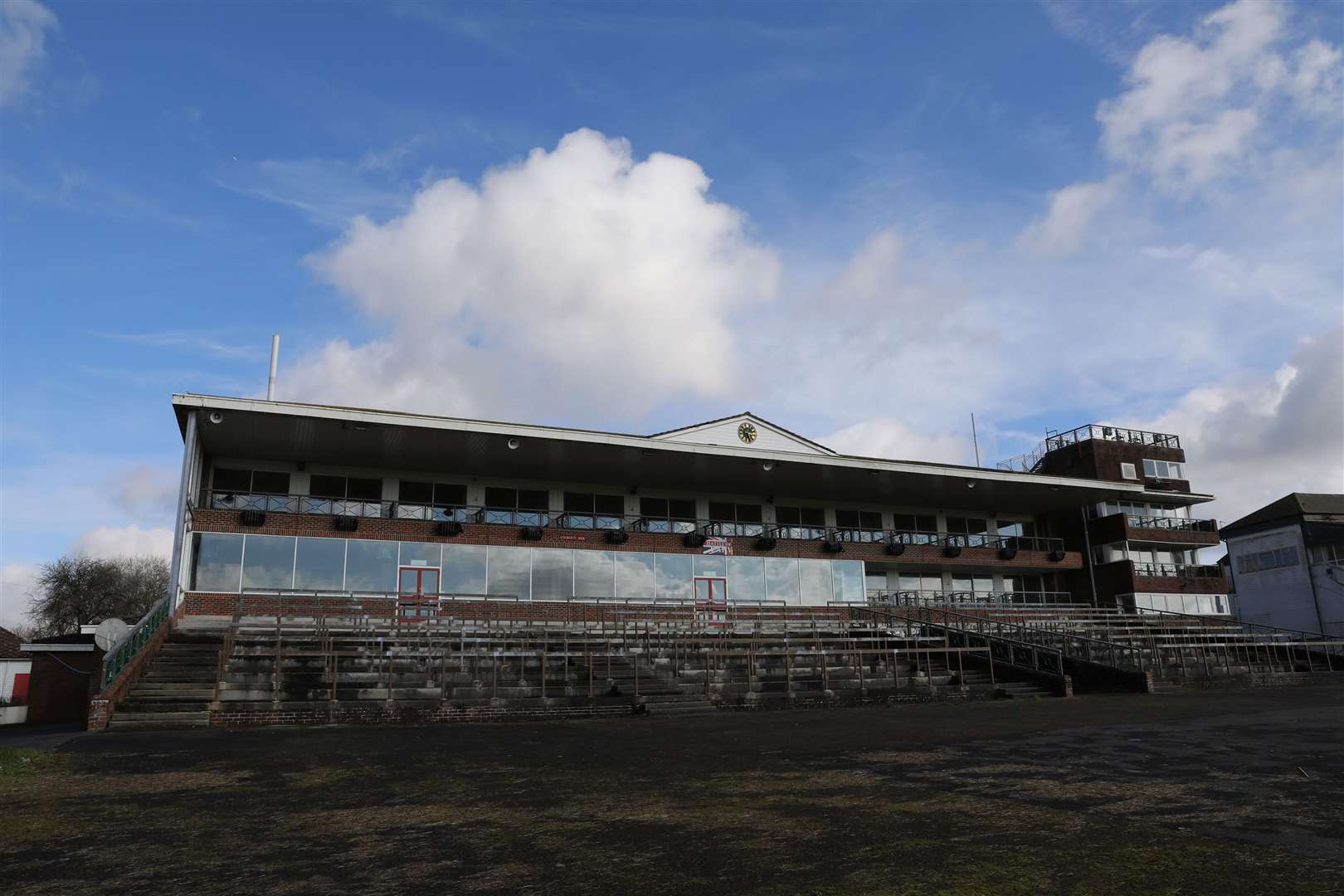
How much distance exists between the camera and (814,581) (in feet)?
109

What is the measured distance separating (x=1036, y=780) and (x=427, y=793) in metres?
5.39

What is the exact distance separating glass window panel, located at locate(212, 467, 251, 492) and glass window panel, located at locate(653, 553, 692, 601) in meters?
13.6

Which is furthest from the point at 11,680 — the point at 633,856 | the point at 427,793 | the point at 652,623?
the point at 633,856

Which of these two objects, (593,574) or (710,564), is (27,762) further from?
(710,564)

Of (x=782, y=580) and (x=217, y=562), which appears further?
(x=782, y=580)

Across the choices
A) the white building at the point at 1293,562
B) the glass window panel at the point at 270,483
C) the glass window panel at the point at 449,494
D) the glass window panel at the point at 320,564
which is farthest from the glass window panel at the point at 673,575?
the white building at the point at 1293,562

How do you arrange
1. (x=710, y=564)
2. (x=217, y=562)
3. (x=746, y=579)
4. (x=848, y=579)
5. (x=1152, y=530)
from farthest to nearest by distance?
(x=1152, y=530) < (x=848, y=579) < (x=746, y=579) < (x=710, y=564) < (x=217, y=562)

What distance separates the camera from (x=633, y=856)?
5.34 meters

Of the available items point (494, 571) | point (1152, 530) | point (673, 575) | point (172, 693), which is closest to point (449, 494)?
point (494, 571)

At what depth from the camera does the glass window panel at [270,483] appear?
28.2 meters

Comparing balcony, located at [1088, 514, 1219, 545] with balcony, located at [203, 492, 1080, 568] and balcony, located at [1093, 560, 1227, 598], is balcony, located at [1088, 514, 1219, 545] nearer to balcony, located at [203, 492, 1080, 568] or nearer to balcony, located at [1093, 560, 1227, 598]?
balcony, located at [1093, 560, 1227, 598]

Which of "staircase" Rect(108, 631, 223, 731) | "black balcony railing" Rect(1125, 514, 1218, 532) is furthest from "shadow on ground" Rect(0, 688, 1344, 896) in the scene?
"black balcony railing" Rect(1125, 514, 1218, 532)

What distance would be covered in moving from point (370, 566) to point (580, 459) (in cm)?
735

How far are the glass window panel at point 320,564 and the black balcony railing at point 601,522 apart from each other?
941 mm
